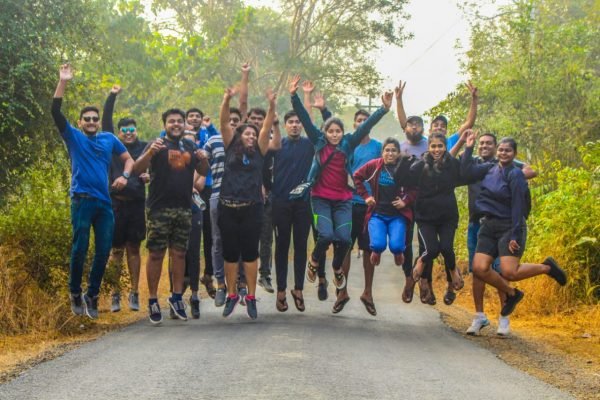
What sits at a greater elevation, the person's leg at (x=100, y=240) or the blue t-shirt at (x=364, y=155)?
the blue t-shirt at (x=364, y=155)

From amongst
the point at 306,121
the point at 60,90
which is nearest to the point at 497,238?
the point at 306,121

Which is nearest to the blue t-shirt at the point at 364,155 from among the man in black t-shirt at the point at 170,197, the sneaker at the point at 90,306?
the man in black t-shirt at the point at 170,197

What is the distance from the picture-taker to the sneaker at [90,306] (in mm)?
9609

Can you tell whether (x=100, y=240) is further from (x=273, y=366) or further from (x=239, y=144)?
(x=273, y=366)

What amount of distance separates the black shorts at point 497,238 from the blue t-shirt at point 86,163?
13.2ft

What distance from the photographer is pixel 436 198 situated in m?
10.2

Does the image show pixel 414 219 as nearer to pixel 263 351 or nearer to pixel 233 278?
pixel 233 278

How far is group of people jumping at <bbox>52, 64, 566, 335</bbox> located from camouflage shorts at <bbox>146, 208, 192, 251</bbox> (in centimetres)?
1

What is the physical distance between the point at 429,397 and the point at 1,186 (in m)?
8.51

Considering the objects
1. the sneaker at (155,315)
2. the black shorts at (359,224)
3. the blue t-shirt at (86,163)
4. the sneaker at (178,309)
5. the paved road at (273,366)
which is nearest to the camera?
the paved road at (273,366)

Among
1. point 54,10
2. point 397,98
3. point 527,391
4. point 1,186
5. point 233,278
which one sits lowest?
point 527,391

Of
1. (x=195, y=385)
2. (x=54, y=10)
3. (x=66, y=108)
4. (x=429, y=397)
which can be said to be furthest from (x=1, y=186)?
(x=429, y=397)

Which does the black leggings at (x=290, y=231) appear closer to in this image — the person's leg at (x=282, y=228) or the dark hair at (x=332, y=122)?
the person's leg at (x=282, y=228)

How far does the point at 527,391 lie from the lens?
6.83 metres
